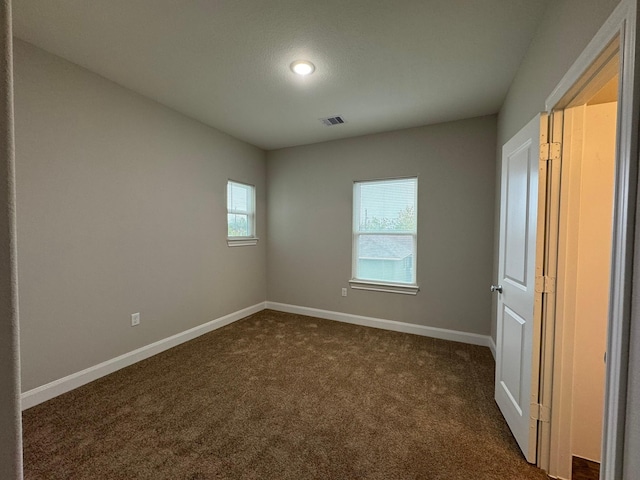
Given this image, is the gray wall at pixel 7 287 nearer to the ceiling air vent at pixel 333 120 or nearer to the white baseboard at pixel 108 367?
the white baseboard at pixel 108 367

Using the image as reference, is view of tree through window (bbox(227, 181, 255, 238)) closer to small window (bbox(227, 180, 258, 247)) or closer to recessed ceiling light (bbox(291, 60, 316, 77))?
small window (bbox(227, 180, 258, 247))

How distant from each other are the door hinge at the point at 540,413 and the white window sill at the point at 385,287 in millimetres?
2010

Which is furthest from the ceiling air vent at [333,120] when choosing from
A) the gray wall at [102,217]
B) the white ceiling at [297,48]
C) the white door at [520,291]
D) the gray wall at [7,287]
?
the gray wall at [7,287]

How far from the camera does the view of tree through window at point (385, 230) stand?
3.69 m

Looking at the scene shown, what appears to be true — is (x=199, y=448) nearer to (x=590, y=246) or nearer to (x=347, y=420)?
(x=347, y=420)

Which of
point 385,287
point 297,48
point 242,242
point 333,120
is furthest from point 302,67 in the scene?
point 385,287

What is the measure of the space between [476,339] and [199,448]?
3.03 meters

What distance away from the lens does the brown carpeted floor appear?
1.59 m

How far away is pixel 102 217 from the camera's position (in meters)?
2.51

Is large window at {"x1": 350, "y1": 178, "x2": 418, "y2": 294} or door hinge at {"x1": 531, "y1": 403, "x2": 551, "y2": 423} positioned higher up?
large window at {"x1": 350, "y1": 178, "x2": 418, "y2": 294}

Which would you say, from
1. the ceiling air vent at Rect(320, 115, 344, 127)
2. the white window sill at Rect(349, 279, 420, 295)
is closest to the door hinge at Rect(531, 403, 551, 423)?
the white window sill at Rect(349, 279, 420, 295)

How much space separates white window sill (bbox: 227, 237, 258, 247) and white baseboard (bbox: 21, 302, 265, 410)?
1.02 meters

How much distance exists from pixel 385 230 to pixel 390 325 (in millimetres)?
1285

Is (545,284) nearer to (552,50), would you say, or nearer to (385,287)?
(552,50)
